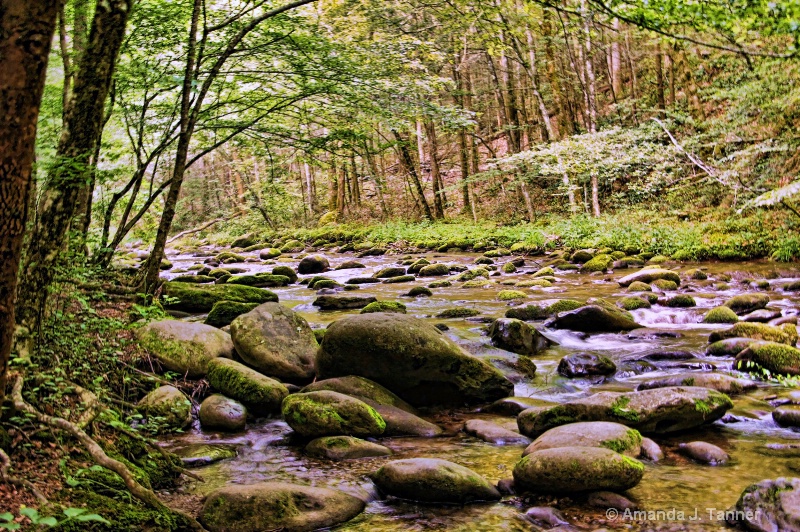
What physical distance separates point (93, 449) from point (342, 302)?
8.81 m

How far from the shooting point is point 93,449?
269cm

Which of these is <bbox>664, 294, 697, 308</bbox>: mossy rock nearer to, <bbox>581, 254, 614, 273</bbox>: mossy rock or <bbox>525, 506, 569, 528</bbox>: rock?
<bbox>581, 254, 614, 273</bbox>: mossy rock

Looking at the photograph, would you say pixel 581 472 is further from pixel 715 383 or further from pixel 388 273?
pixel 388 273

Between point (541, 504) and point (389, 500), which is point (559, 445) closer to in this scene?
point (541, 504)

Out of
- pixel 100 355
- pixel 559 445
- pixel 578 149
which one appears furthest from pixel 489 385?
pixel 578 149

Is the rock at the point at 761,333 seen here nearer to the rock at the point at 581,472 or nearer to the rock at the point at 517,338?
the rock at the point at 517,338

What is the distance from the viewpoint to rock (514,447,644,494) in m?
3.80

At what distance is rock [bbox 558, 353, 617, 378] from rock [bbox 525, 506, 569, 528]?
135 inches

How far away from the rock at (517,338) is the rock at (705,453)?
342cm

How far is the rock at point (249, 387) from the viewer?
5.89 metres

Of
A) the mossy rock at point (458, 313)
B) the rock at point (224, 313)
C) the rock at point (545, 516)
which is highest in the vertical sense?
the rock at point (224, 313)

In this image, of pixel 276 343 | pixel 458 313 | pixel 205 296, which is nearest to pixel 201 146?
pixel 205 296

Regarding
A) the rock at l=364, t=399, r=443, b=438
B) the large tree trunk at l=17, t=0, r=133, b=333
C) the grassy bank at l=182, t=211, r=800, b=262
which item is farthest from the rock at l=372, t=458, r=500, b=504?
the grassy bank at l=182, t=211, r=800, b=262

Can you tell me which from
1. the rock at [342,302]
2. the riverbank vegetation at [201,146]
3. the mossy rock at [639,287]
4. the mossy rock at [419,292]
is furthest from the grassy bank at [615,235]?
the rock at [342,302]
